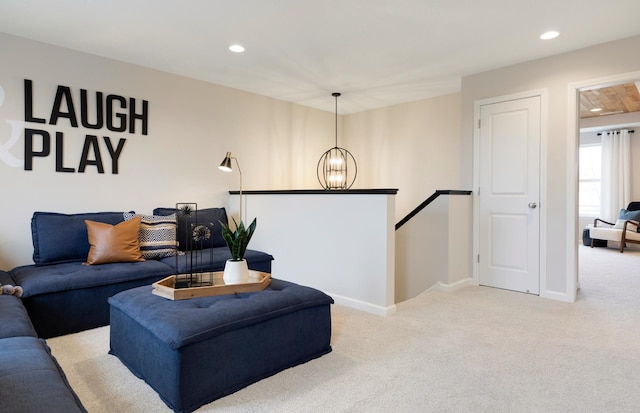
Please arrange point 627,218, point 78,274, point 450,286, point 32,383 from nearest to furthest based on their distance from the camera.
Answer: point 32,383 < point 78,274 < point 450,286 < point 627,218

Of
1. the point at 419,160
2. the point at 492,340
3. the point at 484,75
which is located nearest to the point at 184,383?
the point at 492,340

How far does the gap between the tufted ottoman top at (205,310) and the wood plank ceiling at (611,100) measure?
4939mm

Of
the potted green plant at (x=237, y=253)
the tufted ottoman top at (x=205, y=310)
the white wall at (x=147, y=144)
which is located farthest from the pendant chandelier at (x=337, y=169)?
the tufted ottoman top at (x=205, y=310)

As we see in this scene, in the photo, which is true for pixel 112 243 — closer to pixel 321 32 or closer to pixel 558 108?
pixel 321 32

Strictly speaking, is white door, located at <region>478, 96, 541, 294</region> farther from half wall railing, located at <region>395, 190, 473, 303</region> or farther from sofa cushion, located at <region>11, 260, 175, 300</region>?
sofa cushion, located at <region>11, 260, 175, 300</region>

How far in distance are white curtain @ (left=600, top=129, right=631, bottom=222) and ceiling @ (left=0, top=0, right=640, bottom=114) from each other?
528 cm

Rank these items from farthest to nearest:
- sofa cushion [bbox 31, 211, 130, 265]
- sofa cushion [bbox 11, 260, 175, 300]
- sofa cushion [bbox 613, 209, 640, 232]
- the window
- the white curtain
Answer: the window
the white curtain
sofa cushion [bbox 613, 209, 640, 232]
sofa cushion [bbox 31, 211, 130, 265]
sofa cushion [bbox 11, 260, 175, 300]

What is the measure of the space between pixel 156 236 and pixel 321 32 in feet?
7.47

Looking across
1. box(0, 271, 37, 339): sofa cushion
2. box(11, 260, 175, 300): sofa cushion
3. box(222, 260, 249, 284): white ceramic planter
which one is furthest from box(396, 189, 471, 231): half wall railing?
box(0, 271, 37, 339): sofa cushion

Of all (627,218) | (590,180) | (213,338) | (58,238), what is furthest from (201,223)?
(590,180)

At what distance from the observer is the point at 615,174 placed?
294 inches

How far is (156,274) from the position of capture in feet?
10.1

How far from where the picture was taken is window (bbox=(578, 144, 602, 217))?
8031 mm

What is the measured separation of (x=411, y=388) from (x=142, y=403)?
1302 mm
